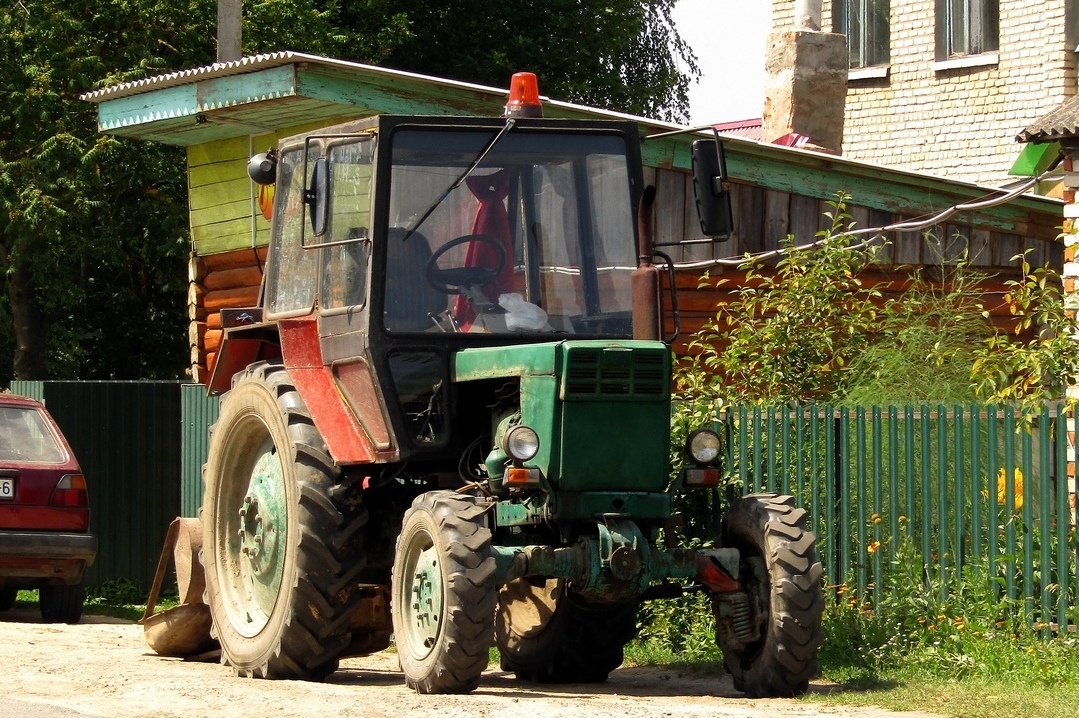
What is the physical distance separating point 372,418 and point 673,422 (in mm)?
2555

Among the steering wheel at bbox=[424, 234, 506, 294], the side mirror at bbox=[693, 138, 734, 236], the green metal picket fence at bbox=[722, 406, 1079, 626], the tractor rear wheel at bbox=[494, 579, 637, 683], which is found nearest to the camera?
the side mirror at bbox=[693, 138, 734, 236]

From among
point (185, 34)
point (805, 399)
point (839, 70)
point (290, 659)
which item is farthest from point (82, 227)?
point (290, 659)

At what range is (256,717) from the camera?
6.92 meters

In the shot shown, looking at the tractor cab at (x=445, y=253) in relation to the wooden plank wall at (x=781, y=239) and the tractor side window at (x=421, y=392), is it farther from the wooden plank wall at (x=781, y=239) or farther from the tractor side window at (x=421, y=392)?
the wooden plank wall at (x=781, y=239)

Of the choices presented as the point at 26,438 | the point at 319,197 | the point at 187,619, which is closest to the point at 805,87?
the point at 26,438

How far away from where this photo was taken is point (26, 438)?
12.9 meters

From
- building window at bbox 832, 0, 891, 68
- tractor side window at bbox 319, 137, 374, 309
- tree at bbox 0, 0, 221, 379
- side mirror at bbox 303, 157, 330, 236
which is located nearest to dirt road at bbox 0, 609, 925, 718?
tractor side window at bbox 319, 137, 374, 309

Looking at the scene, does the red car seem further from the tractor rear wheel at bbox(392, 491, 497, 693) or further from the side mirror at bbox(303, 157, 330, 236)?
the tractor rear wheel at bbox(392, 491, 497, 693)

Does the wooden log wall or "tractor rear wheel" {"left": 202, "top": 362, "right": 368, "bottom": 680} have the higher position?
the wooden log wall

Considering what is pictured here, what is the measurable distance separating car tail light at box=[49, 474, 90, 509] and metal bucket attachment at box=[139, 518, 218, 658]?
8.66 ft

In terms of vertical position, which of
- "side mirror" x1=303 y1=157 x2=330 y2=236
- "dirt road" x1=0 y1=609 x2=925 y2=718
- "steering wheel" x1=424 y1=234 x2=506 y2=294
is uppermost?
"side mirror" x1=303 y1=157 x2=330 y2=236

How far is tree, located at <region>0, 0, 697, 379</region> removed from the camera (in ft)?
76.4

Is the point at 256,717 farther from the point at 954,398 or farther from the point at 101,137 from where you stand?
the point at 101,137

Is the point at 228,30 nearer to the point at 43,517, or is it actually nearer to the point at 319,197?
the point at 43,517
